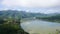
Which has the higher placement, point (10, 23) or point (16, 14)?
point (16, 14)

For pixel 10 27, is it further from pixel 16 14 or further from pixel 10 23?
pixel 16 14

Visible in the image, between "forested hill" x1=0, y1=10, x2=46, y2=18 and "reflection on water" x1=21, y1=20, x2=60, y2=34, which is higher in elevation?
"forested hill" x1=0, y1=10, x2=46, y2=18

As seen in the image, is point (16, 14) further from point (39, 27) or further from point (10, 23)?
point (39, 27)

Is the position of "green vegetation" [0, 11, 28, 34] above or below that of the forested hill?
below

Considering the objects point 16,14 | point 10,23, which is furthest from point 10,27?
point 16,14

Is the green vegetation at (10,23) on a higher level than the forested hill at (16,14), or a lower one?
lower

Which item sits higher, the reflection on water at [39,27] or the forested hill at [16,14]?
the forested hill at [16,14]

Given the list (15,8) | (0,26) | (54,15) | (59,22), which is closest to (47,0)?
(54,15)

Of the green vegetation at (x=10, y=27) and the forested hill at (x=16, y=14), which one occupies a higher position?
the forested hill at (x=16, y=14)
